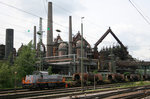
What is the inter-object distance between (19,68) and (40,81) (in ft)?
67.7

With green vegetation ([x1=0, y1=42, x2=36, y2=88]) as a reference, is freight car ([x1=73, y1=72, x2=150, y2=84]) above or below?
below

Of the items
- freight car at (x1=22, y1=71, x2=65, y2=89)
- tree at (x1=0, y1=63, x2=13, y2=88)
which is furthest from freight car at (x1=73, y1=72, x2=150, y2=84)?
tree at (x1=0, y1=63, x2=13, y2=88)

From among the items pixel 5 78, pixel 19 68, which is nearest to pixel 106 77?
pixel 19 68

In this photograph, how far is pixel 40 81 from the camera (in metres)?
26.7

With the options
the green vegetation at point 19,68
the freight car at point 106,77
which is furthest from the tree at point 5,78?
the freight car at point 106,77

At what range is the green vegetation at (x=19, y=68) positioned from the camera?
36466mm

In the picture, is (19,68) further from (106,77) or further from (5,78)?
(106,77)

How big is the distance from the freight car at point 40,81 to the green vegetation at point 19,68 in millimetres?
11491

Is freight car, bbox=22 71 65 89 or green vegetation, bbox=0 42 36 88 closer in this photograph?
freight car, bbox=22 71 65 89

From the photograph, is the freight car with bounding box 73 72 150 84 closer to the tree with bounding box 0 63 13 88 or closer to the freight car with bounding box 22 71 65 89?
the freight car with bounding box 22 71 65 89

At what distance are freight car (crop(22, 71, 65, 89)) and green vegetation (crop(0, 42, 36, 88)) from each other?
452 inches

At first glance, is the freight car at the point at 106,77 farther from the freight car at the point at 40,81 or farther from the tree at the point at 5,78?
the tree at the point at 5,78

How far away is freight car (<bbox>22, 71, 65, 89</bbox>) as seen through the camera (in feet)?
84.7

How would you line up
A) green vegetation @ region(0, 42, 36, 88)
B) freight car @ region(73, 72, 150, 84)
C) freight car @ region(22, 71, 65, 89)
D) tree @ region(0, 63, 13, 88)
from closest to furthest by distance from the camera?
1. freight car @ region(22, 71, 65, 89)
2. tree @ region(0, 63, 13, 88)
3. green vegetation @ region(0, 42, 36, 88)
4. freight car @ region(73, 72, 150, 84)
